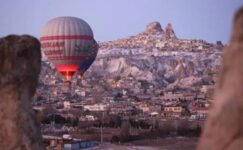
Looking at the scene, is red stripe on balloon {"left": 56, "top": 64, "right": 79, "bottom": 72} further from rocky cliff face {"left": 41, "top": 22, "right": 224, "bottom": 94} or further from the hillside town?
rocky cliff face {"left": 41, "top": 22, "right": 224, "bottom": 94}

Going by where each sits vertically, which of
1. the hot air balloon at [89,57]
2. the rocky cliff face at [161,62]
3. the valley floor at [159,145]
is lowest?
the valley floor at [159,145]

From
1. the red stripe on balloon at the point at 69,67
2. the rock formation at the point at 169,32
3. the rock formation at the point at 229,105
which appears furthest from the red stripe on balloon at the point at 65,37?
the rock formation at the point at 169,32

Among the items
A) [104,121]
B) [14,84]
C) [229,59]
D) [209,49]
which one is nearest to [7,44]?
[14,84]

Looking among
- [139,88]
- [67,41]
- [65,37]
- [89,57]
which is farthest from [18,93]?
[139,88]

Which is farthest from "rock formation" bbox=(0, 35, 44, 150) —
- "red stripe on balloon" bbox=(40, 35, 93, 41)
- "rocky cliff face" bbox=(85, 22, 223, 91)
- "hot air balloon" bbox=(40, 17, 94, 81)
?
"rocky cliff face" bbox=(85, 22, 223, 91)

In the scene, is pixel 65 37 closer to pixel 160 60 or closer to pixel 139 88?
pixel 139 88

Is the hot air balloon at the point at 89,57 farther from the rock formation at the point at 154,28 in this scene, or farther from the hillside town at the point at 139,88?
the rock formation at the point at 154,28
